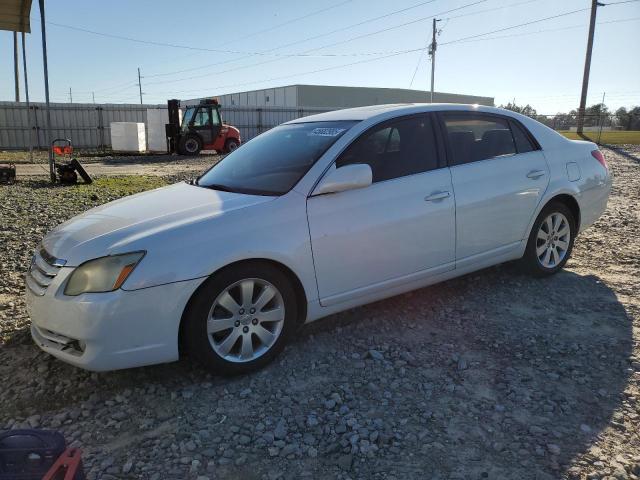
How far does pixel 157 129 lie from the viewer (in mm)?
25297

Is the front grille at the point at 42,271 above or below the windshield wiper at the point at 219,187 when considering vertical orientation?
below

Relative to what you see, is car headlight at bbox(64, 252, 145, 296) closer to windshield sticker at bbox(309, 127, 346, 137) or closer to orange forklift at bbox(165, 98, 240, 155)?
windshield sticker at bbox(309, 127, 346, 137)

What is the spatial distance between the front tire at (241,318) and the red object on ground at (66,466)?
118 cm

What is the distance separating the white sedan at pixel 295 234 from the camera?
282 centimetres

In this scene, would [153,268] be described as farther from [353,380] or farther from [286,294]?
[353,380]

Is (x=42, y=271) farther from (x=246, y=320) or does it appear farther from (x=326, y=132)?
(x=326, y=132)

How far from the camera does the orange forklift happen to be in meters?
22.8

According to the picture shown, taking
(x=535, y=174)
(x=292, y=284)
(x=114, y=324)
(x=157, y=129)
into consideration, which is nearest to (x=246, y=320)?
(x=292, y=284)

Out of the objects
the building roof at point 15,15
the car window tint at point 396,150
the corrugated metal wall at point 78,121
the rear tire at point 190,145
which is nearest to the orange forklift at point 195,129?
the rear tire at point 190,145

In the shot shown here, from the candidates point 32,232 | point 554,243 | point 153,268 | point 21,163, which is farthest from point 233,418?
point 21,163

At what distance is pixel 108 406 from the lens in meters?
2.89

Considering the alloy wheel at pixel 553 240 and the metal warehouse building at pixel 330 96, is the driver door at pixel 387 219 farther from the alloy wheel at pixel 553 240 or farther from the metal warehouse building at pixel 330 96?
the metal warehouse building at pixel 330 96

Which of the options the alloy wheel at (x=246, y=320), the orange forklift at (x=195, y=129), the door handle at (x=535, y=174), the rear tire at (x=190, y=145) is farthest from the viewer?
the orange forklift at (x=195, y=129)

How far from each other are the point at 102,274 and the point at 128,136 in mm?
23881
